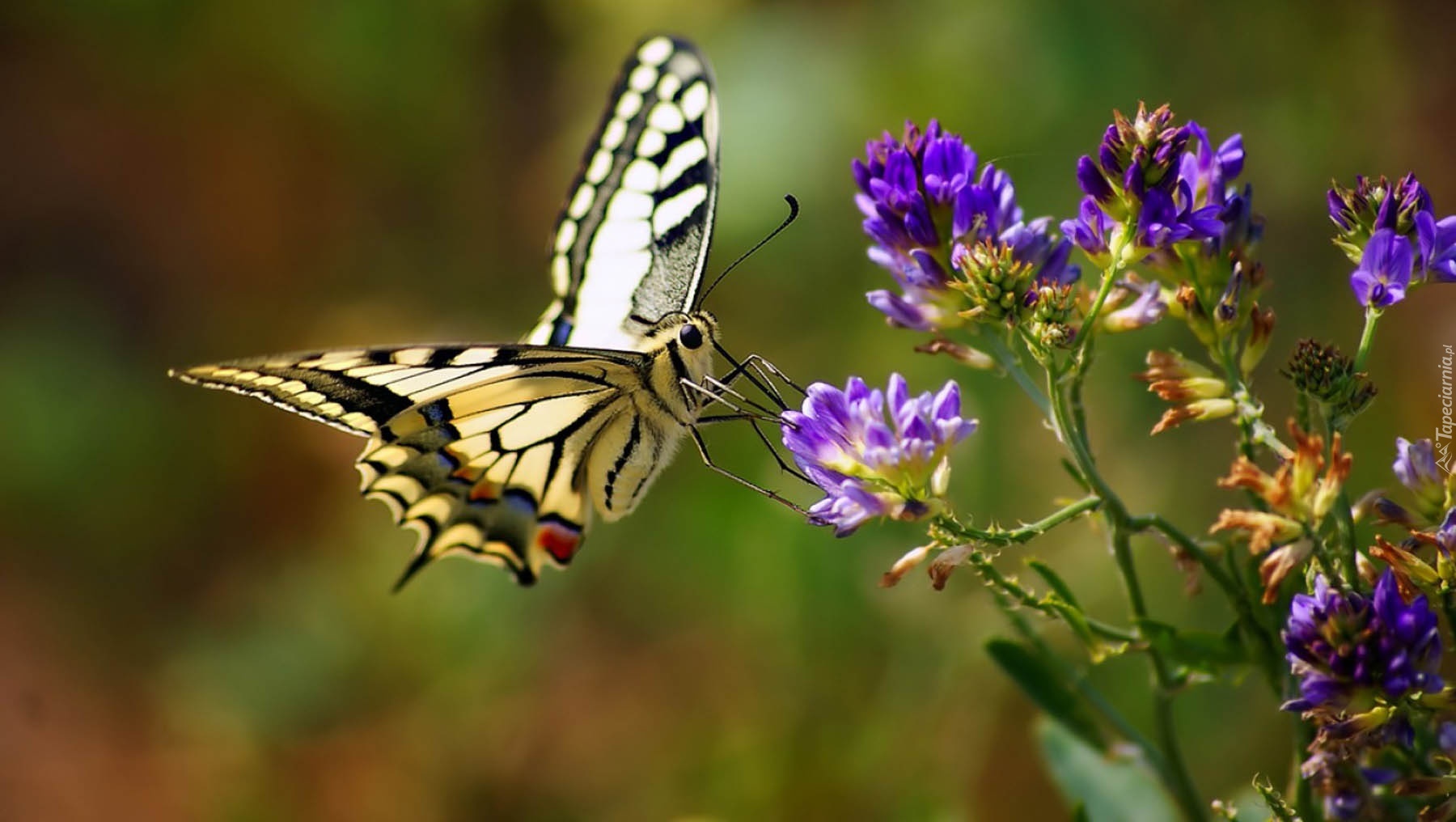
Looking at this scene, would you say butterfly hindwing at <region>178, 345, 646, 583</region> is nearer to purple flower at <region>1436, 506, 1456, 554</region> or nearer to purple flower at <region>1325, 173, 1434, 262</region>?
purple flower at <region>1325, 173, 1434, 262</region>

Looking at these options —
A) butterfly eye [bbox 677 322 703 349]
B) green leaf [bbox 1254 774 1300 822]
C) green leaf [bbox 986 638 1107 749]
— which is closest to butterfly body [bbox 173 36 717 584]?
butterfly eye [bbox 677 322 703 349]

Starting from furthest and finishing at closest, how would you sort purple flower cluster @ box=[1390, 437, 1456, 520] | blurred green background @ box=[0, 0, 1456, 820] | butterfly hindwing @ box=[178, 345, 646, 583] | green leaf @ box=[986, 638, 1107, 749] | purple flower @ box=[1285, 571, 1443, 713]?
blurred green background @ box=[0, 0, 1456, 820] < butterfly hindwing @ box=[178, 345, 646, 583] < green leaf @ box=[986, 638, 1107, 749] < purple flower cluster @ box=[1390, 437, 1456, 520] < purple flower @ box=[1285, 571, 1443, 713]

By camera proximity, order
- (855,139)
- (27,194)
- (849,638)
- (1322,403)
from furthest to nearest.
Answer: (27,194) → (855,139) → (849,638) → (1322,403)

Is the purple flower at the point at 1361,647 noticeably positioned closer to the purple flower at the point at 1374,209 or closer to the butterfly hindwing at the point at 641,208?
the purple flower at the point at 1374,209

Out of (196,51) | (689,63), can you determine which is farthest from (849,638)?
(196,51)

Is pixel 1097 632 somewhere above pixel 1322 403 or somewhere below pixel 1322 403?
below

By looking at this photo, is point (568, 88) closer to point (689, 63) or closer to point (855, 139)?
point (855, 139)

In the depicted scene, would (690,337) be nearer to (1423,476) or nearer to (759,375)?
(759,375)
